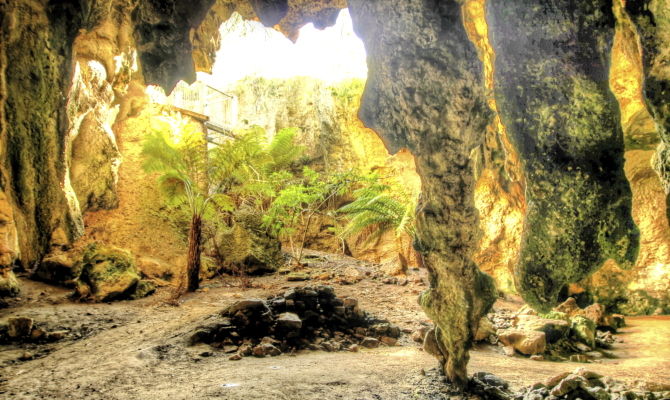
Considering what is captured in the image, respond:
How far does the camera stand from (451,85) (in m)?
2.03

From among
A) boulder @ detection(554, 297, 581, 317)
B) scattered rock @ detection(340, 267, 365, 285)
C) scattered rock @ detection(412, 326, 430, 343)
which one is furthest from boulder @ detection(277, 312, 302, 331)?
boulder @ detection(554, 297, 581, 317)

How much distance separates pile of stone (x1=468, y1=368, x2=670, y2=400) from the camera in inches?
86.6

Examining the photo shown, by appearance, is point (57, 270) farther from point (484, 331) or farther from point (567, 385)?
point (567, 385)

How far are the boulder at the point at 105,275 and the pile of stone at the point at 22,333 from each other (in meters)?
1.32

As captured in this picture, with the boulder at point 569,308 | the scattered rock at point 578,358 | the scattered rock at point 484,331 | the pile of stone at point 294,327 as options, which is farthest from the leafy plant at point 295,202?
the scattered rock at point 578,358

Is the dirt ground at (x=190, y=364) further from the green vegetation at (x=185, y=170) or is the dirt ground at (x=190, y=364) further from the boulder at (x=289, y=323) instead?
the green vegetation at (x=185, y=170)

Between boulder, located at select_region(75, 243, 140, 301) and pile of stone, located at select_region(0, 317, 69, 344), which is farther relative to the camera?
boulder, located at select_region(75, 243, 140, 301)

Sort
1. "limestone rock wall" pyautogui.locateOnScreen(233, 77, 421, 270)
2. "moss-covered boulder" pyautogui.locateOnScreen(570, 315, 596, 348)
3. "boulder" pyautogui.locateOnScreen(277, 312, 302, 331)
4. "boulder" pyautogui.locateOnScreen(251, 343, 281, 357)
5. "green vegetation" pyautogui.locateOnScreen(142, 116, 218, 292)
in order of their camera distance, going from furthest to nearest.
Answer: "limestone rock wall" pyautogui.locateOnScreen(233, 77, 421, 270) < "green vegetation" pyautogui.locateOnScreen(142, 116, 218, 292) < "moss-covered boulder" pyautogui.locateOnScreen(570, 315, 596, 348) < "boulder" pyautogui.locateOnScreen(277, 312, 302, 331) < "boulder" pyautogui.locateOnScreen(251, 343, 281, 357)

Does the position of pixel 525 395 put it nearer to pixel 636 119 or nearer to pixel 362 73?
pixel 636 119

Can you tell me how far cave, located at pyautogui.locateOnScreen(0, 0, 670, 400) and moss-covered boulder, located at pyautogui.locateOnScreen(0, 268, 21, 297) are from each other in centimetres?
3

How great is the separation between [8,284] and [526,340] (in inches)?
226

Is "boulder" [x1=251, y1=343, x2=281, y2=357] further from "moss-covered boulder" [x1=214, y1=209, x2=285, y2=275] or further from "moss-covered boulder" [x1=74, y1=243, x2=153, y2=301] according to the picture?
"moss-covered boulder" [x1=214, y1=209, x2=285, y2=275]

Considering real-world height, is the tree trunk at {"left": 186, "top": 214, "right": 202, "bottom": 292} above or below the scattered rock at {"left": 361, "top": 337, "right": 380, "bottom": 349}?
above

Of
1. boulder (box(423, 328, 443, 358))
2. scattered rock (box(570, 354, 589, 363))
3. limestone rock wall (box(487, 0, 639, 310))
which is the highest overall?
limestone rock wall (box(487, 0, 639, 310))
